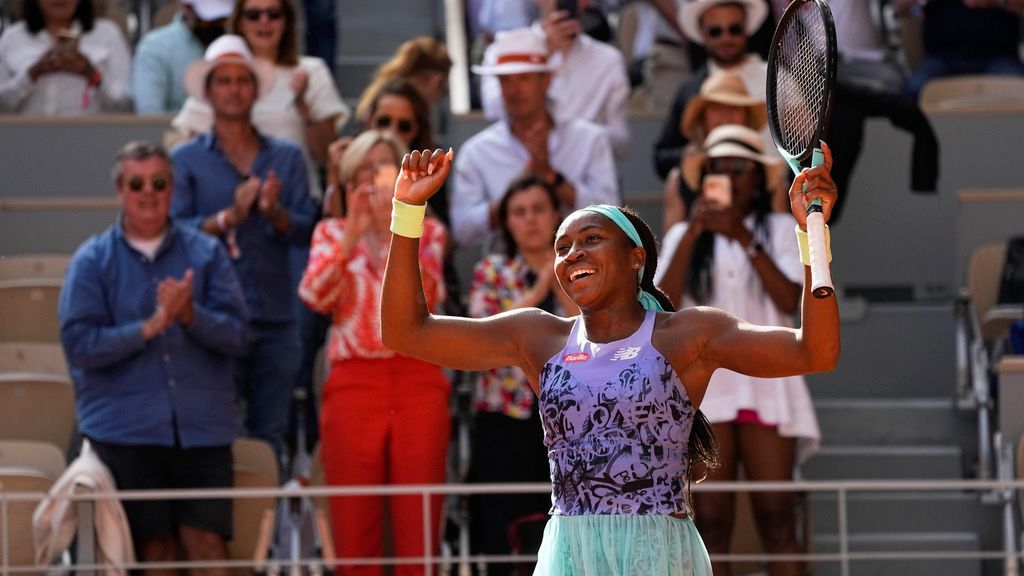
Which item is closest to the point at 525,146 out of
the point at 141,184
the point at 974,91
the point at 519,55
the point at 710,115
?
the point at 519,55

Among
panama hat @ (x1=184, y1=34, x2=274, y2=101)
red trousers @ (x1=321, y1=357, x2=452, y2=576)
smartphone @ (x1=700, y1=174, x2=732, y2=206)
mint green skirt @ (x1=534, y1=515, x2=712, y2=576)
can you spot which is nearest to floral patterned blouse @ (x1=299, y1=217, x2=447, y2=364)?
red trousers @ (x1=321, y1=357, x2=452, y2=576)

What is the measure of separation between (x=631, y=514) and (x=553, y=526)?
0.68ft

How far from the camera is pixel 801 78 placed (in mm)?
4938

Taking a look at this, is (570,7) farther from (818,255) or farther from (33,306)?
(818,255)

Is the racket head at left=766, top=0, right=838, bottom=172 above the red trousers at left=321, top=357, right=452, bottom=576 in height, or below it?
above

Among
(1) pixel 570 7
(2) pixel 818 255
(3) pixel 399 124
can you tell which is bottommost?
(2) pixel 818 255

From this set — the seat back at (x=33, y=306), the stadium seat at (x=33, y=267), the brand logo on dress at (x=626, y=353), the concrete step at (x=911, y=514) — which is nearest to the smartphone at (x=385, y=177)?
the seat back at (x=33, y=306)

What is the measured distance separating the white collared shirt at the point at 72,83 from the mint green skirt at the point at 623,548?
20.1 feet

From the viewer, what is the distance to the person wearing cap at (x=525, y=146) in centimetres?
854

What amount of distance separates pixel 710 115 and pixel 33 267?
3.19 meters

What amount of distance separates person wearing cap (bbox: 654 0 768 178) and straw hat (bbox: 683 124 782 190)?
0.67 meters

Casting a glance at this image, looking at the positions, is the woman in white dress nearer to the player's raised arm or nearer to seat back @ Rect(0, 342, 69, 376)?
Result: seat back @ Rect(0, 342, 69, 376)

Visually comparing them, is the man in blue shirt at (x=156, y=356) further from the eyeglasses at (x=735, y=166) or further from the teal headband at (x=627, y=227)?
the teal headband at (x=627, y=227)

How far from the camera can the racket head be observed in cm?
452
